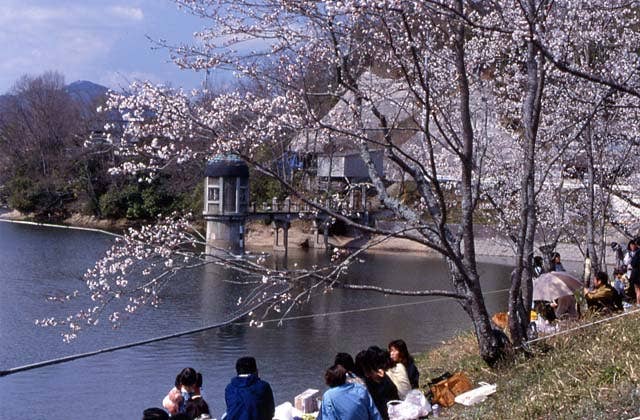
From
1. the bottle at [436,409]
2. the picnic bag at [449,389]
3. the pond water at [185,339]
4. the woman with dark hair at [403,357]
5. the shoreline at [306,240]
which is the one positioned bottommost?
the pond water at [185,339]

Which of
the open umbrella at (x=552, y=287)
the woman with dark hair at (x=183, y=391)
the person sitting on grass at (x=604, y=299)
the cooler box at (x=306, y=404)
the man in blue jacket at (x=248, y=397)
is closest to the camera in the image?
the man in blue jacket at (x=248, y=397)

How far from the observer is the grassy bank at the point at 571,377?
16.6 ft

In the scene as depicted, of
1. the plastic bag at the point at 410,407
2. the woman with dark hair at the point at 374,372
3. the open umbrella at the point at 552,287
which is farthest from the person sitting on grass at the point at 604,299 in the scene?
the woman with dark hair at the point at 374,372

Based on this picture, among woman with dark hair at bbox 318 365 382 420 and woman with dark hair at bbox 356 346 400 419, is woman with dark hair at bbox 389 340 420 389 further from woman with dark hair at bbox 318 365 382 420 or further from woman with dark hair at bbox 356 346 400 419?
woman with dark hair at bbox 318 365 382 420

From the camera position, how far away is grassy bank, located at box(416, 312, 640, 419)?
5055 mm

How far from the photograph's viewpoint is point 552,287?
32.2 ft

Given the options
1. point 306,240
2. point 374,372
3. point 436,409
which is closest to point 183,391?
point 374,372

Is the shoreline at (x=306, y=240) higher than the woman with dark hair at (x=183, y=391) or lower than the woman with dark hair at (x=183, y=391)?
lower

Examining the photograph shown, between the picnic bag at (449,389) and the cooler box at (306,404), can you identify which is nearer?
the picnic bag at (449,389)

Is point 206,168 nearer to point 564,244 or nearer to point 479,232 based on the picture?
point 479,232

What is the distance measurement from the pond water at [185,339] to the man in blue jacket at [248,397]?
4312 millimetres

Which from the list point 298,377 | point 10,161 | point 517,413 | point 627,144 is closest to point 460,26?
point 517,413

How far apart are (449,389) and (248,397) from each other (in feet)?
7.44

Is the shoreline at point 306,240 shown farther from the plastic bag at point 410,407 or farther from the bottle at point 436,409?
the plastic bag at point 410,407
